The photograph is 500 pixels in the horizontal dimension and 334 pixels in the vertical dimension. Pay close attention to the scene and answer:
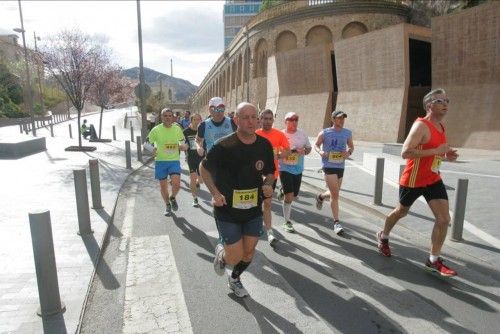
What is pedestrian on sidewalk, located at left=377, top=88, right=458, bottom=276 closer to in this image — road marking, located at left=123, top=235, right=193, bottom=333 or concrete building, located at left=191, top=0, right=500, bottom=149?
road marking, located at left=123, top=235, right=193, bottom=333

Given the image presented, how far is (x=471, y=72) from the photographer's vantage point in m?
17.8

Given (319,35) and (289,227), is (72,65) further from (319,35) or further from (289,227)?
(319,35)

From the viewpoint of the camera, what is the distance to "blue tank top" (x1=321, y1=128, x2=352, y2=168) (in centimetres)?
598

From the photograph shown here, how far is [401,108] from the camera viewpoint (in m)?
20.2

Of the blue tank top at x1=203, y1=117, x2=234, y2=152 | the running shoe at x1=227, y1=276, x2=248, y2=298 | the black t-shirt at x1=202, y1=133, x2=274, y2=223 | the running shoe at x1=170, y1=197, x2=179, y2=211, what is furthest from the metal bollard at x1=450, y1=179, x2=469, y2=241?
the running shoe at x1=170, y1=197, x2=179, y2=211

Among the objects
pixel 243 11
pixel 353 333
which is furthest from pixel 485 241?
pixel 243 11

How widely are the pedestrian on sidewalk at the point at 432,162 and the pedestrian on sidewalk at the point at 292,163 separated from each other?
1.73 meters

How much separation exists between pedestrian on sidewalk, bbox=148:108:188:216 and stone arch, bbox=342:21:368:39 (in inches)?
1228

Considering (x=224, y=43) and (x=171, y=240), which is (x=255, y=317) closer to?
(x=171, y=240)

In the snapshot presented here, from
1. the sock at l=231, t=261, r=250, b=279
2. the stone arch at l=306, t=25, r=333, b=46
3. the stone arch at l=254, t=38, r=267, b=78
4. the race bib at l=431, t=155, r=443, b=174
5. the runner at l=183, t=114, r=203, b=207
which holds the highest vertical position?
the stone arch at l=306, t=25, r=333, b=46

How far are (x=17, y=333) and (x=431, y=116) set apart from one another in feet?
15.1

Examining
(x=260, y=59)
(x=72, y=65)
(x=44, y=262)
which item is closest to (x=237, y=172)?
(x=44, y=262)

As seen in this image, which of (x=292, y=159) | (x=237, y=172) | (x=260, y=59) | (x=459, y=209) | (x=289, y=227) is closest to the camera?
(x=237, y=172)

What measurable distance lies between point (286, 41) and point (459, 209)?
34.5m
